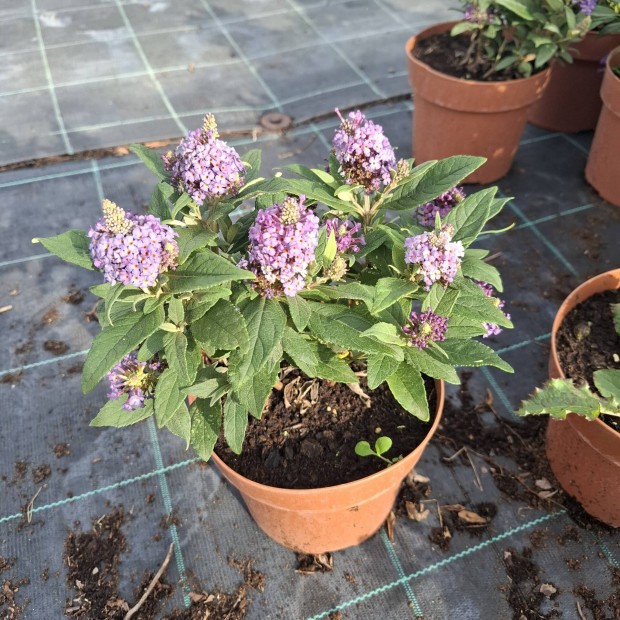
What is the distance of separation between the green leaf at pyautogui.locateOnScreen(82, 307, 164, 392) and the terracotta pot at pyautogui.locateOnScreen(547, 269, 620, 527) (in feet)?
4.49

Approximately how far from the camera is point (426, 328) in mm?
1417

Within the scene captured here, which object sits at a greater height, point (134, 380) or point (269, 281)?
point (269, 281)

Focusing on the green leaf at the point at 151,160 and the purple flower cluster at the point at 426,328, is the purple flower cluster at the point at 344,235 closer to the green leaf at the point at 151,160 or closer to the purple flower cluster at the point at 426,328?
the purple flower cluster at the point at 426,328

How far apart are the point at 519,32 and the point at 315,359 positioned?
2.61m

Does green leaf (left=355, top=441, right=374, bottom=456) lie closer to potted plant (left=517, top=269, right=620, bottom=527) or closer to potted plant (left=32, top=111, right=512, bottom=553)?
potted plant (left=32, top=111, right=512, bottom=553)

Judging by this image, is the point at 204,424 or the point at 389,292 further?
the point at 204,424

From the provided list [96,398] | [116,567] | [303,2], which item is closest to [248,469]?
[116,567]

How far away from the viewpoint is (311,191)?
1.50 m

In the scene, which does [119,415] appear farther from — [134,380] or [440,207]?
[440,207]

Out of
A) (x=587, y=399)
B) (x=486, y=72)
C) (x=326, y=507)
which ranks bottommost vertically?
(x=326, y=507)

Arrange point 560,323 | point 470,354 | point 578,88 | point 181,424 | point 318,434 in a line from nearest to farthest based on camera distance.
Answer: point 470,354, point 181,424, point 318,434, point 560,323, point 578,88

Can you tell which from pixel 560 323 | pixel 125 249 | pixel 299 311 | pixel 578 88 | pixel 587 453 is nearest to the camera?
pixel 125 249

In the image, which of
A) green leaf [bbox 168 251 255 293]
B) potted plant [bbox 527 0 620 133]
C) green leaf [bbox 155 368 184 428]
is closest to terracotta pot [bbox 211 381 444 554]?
green leaf [bbox 155 368 184 428]

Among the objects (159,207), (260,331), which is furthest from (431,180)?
(159,207)
